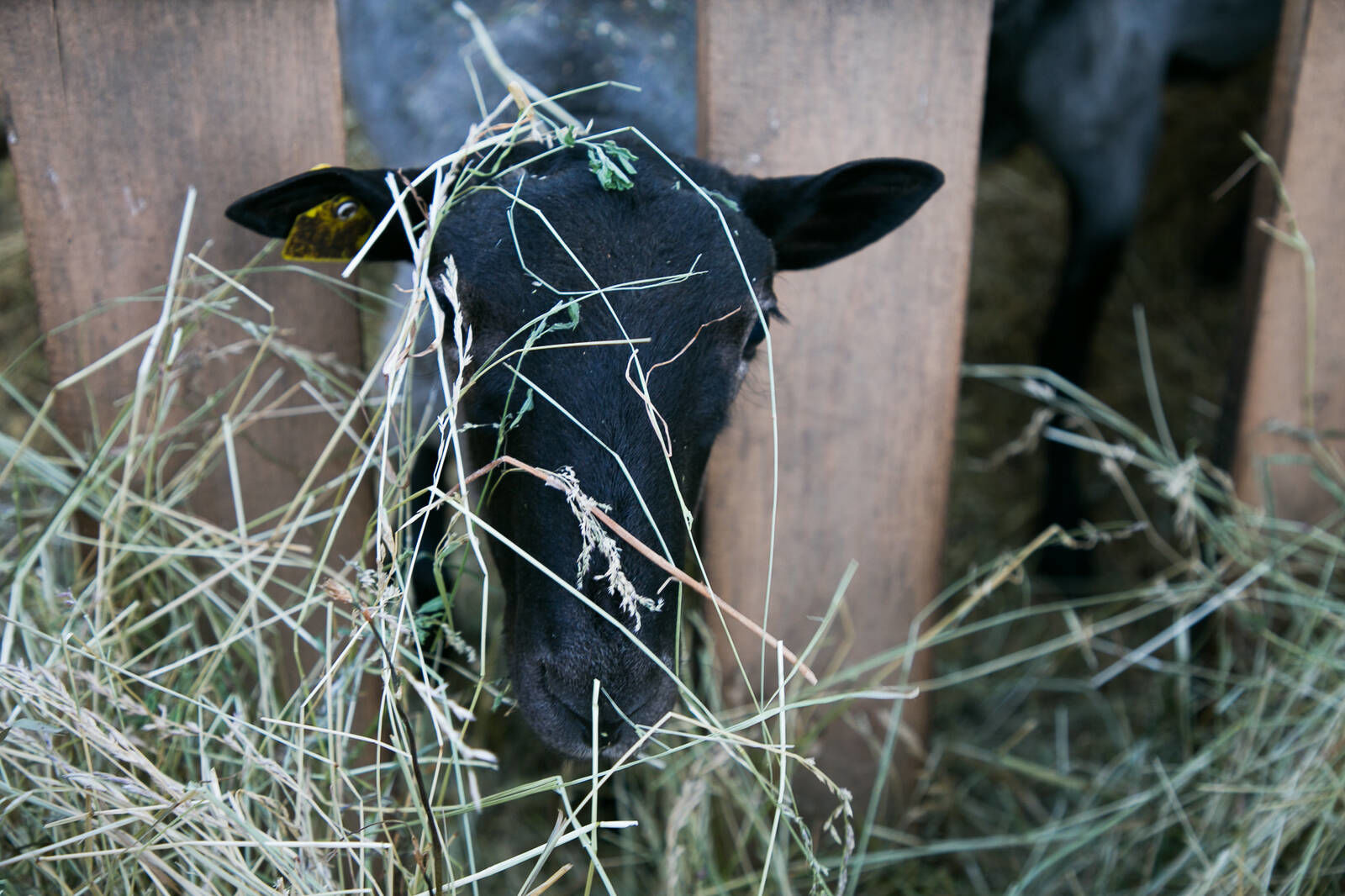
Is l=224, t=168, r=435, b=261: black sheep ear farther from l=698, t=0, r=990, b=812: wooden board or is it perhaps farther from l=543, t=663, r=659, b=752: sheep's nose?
l=543, t=663, r=659, b=752: sheep's nose

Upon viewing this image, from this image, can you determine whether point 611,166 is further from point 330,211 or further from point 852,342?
point 852,342

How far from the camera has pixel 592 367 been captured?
5.74 feet

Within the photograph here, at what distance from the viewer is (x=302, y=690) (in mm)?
1820

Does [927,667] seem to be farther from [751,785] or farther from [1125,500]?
[1125,500]

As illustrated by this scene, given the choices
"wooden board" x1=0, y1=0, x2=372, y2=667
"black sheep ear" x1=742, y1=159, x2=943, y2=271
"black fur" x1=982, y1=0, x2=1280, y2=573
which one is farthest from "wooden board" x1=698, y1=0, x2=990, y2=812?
"black fur" x1=982, y1=0, x2=1280, y2=573

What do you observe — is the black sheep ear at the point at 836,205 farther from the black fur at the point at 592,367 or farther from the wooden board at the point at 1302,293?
the wooden board at the point at 1302,293

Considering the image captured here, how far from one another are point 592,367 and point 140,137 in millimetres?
1170

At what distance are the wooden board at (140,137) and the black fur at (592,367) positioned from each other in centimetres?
27

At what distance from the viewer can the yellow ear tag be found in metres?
2.05

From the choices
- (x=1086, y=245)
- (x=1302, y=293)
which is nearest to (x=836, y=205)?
(x=1302, y=293)

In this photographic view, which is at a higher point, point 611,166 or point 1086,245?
point 611,166

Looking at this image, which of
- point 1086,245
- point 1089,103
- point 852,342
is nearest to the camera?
point 852,342

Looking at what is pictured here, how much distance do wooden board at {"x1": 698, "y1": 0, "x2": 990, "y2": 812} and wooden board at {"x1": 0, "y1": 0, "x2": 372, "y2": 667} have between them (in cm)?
92

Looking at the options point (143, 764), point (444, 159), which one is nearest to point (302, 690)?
point (143, 764)
